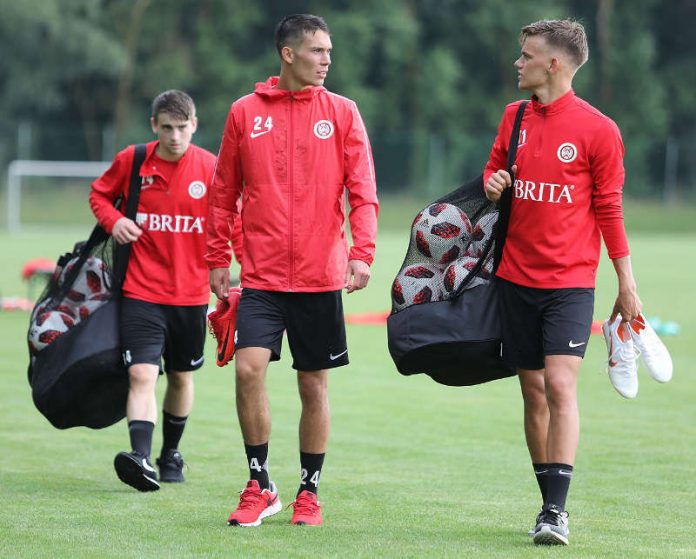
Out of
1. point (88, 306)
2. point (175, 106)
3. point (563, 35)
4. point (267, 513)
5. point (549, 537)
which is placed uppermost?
point (563, 35)

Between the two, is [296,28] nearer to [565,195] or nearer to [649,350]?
[565,195]

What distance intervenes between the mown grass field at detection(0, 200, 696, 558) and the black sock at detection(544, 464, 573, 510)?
215 millimetres

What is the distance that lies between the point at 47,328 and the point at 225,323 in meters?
1.27

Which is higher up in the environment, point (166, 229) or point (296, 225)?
point (296, 225)

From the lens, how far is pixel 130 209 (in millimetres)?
7121

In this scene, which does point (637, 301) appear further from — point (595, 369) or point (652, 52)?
point (652, 52)

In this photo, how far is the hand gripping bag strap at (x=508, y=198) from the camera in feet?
18.7

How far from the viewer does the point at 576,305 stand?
18.4ft

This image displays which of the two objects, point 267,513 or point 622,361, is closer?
point 622,361

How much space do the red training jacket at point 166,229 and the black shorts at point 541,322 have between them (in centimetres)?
197

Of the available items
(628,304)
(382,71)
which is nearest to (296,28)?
(628,304)

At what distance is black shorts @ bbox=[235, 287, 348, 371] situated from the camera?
19.5 feet

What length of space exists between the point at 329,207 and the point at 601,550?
1854 millimetres

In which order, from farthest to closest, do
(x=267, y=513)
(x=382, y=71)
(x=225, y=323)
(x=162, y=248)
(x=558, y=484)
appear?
(x=382, y=71) → (x=162, y=248) → (x=225, y=323) → (x=267, y=513) → (x=558, y=484)
